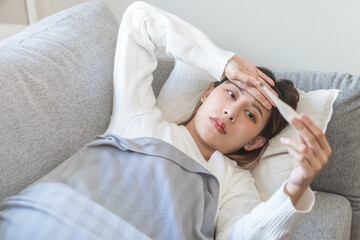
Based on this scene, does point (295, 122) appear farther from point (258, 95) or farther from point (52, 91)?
point (52, 91)

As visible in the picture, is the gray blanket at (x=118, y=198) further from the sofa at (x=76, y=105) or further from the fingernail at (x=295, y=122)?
the fingernail at (x=295, y=122)

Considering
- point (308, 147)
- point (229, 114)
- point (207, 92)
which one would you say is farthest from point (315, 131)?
point (207, 92)

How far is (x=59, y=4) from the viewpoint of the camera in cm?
231

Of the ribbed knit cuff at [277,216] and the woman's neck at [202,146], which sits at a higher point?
the ribbed knit cuff at [277,216]

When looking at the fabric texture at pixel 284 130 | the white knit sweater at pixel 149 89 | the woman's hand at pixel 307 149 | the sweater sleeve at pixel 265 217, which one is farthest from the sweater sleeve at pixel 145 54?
the woman's hand at pixel 307 149

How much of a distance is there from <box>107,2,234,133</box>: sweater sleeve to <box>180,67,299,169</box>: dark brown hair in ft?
0.43

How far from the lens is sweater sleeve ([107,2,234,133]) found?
1.40m

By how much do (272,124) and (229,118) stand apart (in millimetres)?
198

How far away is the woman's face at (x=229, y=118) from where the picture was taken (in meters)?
1.36

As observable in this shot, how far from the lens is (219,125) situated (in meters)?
1.36

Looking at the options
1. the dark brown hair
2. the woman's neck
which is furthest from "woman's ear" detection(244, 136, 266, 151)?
the woman's neck

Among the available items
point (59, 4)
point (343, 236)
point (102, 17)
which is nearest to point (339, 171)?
point (343, 236)

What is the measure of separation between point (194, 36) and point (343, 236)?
0.79m

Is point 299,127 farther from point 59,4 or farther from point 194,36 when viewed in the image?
point 59,4
